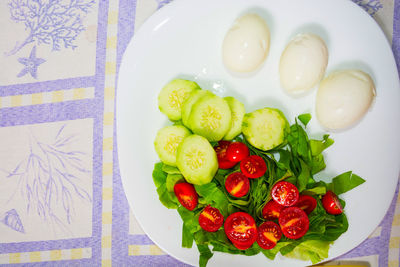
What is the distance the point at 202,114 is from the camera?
32.4 inches

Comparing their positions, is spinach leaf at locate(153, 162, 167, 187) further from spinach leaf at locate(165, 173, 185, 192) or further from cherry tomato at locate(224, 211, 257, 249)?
cherry tomato at locate(224, 211, 257, 249)

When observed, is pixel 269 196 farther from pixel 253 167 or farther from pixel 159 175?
pixel 159 175

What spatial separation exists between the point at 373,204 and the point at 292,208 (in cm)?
24

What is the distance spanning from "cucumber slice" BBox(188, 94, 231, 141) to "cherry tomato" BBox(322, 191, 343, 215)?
31 cm

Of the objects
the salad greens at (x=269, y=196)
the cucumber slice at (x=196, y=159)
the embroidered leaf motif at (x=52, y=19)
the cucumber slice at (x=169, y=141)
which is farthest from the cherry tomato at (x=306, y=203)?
the embroidered leaf motif at (x=52, y=19)

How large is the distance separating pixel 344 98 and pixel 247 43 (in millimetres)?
278

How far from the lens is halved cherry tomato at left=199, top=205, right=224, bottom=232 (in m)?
0.84

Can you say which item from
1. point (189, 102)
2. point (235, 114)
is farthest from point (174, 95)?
point (235, 114)

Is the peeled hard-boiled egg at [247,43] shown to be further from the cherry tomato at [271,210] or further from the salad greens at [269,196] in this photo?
the cherry tomato at [271,210]

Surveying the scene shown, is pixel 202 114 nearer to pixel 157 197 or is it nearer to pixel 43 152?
pixel 157 197

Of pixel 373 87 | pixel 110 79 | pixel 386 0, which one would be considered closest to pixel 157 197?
pixel 110 79

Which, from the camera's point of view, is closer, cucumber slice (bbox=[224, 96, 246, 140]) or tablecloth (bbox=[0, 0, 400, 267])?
cucumber slice (bbox=[224, 96, 246, 140])

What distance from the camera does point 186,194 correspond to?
0.85m

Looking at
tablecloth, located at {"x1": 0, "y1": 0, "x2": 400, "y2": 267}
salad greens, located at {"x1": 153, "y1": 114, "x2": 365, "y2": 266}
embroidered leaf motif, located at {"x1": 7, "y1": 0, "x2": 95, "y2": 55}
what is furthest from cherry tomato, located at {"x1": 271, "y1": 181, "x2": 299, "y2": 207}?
embroidered leaf motif, located at {"x1": 7, "y1": 0, "x2": 95, "y2": 55}
